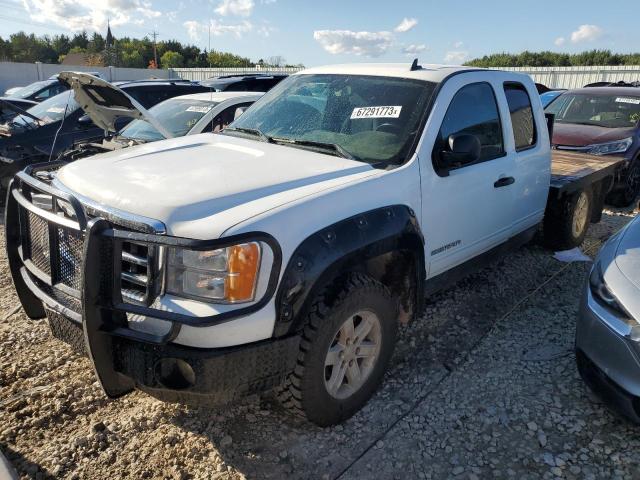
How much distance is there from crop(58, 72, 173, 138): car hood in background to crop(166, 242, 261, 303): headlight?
2623 millimetres

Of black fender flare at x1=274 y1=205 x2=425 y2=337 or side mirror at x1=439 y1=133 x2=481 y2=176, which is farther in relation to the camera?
side mirror at x1=439 y1=133 x2=481 y2=176

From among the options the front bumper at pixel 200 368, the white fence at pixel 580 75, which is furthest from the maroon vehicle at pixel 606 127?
the white fence at pixel 580 75

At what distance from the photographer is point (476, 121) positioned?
3.78 metres

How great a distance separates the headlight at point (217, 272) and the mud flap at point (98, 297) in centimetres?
25

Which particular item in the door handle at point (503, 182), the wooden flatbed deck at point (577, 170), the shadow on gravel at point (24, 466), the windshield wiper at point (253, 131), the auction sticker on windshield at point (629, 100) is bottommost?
the shadow on gravel at point (24, 466)

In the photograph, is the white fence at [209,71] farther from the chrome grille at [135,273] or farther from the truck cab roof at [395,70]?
the chrome grille at [135,273]

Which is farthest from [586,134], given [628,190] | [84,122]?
[84,122]

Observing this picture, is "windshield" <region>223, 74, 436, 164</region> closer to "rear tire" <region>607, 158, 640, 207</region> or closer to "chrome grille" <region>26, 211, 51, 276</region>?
"chrome grille" <region>26, 211, 51, 276</region>

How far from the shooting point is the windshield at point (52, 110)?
7395 mm

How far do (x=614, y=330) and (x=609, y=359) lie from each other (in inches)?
6.4

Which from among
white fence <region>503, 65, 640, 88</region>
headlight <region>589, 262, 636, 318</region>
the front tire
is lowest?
the front tire

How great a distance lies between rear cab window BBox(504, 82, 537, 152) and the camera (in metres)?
4.23

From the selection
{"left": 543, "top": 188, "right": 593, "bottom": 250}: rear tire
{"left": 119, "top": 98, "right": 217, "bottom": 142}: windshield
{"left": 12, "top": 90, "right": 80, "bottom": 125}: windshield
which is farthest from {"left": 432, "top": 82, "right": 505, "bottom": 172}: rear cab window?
{"left": 12, "top": 90, "right": 80, "bottom": 125}: windshield

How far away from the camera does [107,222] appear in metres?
2.21
